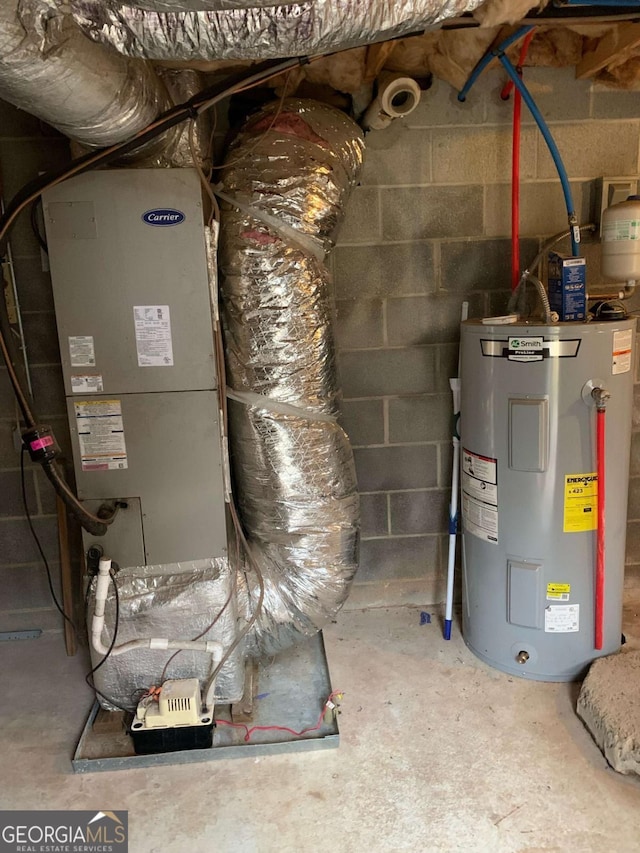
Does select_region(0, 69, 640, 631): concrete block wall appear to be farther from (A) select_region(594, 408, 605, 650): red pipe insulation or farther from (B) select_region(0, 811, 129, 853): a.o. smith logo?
(B) select_region(0, 811, 129, 853): a.o. smith logo

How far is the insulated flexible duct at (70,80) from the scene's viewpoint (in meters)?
1.04

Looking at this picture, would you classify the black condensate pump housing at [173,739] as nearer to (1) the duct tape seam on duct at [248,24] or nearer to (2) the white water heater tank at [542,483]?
(2) the white water heater tank at [542,483]

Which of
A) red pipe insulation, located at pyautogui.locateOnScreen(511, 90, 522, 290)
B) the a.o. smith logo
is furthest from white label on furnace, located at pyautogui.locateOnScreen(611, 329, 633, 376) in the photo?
the a.o. smith logo

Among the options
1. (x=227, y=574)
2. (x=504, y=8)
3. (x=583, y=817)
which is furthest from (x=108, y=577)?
(x=504, y=8)

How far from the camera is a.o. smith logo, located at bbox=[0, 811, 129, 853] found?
142cm

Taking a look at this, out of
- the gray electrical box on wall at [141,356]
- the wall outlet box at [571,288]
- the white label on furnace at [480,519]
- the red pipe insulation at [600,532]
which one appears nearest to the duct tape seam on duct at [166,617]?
the gray electrical box on wall at [141,356]

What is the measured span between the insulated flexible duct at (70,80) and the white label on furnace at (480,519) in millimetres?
1457

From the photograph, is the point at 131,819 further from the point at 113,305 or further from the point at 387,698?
the point at 113,305

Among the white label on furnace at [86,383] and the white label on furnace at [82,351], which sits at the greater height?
the white label on furnace at [82,351]

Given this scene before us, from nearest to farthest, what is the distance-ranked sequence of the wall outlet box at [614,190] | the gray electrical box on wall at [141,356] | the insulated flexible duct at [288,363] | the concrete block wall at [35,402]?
1. the gray electrical box on wall at [141,356]
2. the insulated flexible duct at [288,363]
3. the concrete block wall at [35,402]
4. the wall outlet box at [614,190]

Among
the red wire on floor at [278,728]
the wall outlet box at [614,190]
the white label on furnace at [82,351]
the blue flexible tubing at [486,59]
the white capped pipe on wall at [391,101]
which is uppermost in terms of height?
the blue flexible tubing at [486,59]

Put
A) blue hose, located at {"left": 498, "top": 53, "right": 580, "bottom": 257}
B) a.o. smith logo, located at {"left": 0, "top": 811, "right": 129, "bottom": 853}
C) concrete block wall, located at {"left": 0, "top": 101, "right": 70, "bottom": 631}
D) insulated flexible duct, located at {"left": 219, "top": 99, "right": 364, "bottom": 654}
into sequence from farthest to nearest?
concrete block wall, located at {"left": 0, "top": 101, "right": 70, "bottom": 631}
blue hose, located at {"left": 498, "top": 53, "right": 580, "bottom": 257}
insulated flexible duct, located at {"left": 219, "top": 99, "right": 364, "bottom": 654}
a.o. smith logo, located at {"left": 0, "top": 811, "right": 129, "bottom": 853}

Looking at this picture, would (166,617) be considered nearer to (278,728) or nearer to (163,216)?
(278,728)

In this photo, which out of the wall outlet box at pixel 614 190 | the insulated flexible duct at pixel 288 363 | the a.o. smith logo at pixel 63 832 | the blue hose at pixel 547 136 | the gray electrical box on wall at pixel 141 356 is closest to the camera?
the a.o. smith logo at pixel 63 832
